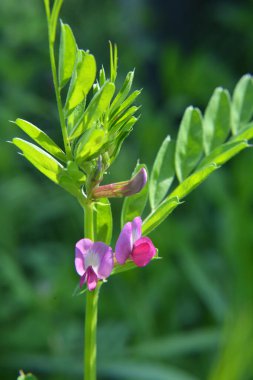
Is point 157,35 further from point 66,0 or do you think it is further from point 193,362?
point 193,362

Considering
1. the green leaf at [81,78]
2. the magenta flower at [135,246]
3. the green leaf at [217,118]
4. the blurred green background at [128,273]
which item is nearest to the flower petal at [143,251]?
the magenta flower at [135,246]

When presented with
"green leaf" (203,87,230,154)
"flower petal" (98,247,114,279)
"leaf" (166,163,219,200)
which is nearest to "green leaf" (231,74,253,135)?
"green leaf" (203,87,230,154)

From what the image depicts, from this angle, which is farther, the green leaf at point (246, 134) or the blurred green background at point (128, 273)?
the blurred green background at point (128, 273)

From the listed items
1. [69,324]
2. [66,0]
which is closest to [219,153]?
[69,324]

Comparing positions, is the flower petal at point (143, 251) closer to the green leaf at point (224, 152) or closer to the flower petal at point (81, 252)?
the flower petal at point (81, 252)

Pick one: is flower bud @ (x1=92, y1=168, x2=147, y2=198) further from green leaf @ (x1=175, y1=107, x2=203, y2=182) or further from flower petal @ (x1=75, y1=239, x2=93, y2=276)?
green leaf @ (x1=175, y1=107, x2=203, y2=182)
